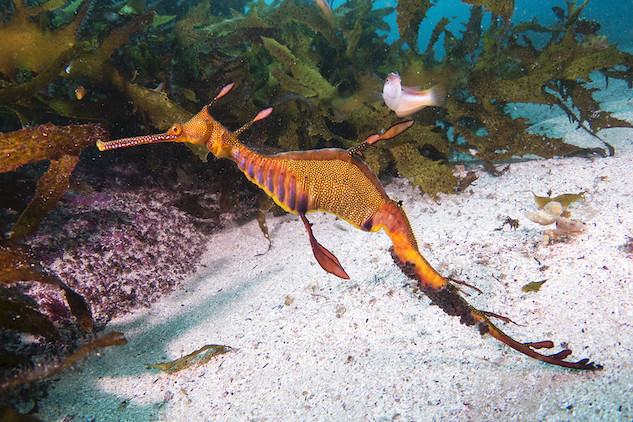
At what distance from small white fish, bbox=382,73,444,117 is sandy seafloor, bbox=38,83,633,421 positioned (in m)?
1.05

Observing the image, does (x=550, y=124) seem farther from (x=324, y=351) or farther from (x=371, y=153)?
(x=324, y=351)

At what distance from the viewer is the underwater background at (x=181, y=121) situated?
10.3ft

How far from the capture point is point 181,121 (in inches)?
145

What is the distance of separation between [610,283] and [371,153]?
96.1 inches

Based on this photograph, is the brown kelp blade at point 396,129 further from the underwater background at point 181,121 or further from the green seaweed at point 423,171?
the green seaweed at point 423,171

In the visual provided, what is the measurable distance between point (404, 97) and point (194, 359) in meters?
2.87

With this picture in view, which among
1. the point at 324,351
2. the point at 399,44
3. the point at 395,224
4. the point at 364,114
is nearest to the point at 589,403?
the point at 395,224

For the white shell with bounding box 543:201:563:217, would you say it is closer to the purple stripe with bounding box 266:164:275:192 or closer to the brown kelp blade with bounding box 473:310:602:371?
the brown kelp blade with bounding box 473:310:602:371

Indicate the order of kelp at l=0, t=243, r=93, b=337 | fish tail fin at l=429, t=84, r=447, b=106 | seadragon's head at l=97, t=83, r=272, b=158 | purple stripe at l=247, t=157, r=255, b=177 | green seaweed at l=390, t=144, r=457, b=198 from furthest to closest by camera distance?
green seaweed at l=390, t=144, r=457, b=198 → fish tail fin at l=429, t=84, r=447, b=106 → kelp at l=0, t=243, r=93, b=337 → purple stripe at l=247, t=157, r=255, b=177 → seadragon's head at l=97, t=83, r=272, b=158

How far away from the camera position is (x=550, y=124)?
619 centimetres

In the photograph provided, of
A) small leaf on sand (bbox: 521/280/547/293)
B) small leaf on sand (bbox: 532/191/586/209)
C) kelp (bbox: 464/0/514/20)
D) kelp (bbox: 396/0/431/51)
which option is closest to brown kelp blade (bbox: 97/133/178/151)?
small leaf on sand (bbox: 521/280/547/293)

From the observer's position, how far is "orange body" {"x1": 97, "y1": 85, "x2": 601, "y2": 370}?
1.80 m

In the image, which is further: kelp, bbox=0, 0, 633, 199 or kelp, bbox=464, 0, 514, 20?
kelp, bbox=464, 0, 514, 20

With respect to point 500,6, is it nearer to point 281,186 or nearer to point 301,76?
point 301,76
